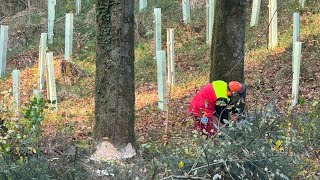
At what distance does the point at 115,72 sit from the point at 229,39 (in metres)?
2.40

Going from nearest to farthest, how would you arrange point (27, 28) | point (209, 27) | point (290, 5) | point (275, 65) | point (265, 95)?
1. point (265, 95)
2. point (275, 65)
3. point (209, 27)
4. point (290, 5)
5. point (27, 28)

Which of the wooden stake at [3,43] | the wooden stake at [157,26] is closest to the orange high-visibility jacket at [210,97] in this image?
the wooden stake at [157,26]

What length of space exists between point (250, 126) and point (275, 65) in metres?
6.98

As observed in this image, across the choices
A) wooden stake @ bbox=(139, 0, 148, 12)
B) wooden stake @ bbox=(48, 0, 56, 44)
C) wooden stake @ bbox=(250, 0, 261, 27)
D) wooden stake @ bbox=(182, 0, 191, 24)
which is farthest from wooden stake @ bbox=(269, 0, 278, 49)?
wooden stake @ bbox=(48, 0, 56, 44)

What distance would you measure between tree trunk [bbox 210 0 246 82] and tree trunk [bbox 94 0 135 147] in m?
2.08

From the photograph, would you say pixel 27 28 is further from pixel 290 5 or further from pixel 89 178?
pixel 89 178

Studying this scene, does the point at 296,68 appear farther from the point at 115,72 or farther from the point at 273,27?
the point at 115,72

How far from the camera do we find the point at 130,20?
6918 mm

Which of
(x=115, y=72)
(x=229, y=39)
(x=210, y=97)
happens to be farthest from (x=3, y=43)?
(x=115, y=72)

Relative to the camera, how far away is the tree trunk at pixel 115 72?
6844 millimetres

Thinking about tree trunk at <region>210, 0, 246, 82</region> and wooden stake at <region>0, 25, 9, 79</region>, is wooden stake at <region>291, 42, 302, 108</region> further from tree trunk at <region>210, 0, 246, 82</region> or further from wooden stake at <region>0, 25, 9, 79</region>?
wooden stake at <region>0, 25, 9, 79</region>

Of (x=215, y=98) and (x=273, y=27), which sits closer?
(x=215, y=98)

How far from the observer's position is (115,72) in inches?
272

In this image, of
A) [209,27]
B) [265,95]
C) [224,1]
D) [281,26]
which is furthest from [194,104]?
[281,26]
